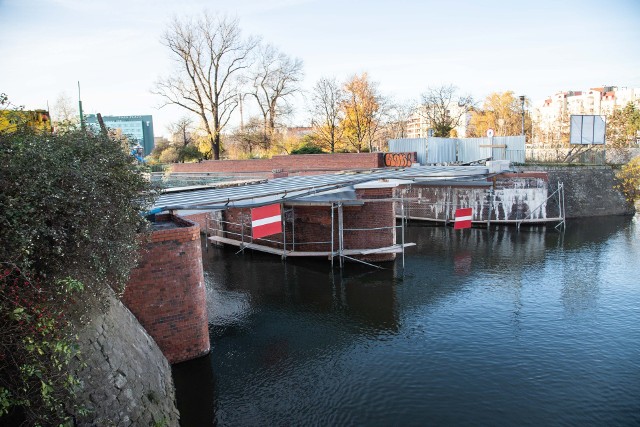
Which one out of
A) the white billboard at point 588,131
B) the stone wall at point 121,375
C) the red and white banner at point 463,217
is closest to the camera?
the stone wall at point 121,375

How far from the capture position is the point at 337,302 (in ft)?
45.5

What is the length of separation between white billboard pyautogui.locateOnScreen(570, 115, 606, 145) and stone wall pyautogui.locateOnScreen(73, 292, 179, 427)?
3155cm

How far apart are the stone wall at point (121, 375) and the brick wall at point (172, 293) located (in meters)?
0.54

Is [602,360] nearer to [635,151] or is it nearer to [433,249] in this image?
[433,249]

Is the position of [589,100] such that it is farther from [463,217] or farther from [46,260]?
[46,260]

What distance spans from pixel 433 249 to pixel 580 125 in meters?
18.2

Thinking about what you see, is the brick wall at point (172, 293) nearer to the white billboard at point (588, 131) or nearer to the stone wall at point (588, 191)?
the stone wall at point (588, 191)

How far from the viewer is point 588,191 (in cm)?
3009

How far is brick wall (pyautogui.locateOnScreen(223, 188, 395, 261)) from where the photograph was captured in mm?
17688

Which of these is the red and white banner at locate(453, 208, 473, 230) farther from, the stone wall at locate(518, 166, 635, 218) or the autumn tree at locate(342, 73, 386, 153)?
the autumn tree at locate(342, 73, 386, 153)

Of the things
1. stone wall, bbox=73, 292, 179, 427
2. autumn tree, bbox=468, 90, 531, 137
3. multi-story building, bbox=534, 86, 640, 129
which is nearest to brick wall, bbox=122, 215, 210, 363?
stone wall, bbox=73, 292, 179, 427

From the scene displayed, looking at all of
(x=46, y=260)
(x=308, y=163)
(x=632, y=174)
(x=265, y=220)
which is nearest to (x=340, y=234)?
(x=265, y=220)

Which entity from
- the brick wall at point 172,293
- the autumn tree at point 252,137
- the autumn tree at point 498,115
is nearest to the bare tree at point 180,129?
the autumn tree at point 252,137

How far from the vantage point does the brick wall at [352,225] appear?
1769 cm
